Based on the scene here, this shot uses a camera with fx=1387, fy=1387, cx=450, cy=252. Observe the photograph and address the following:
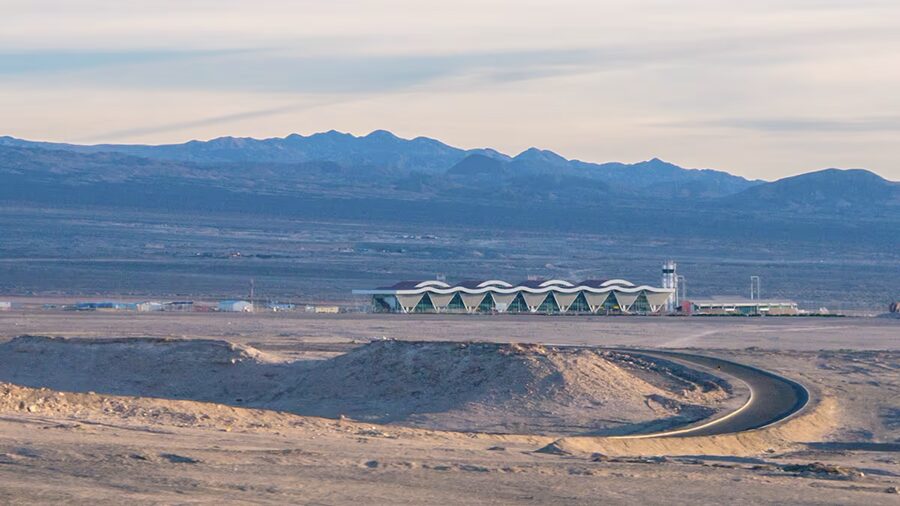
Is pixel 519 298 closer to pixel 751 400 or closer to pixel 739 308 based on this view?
pixel 739 308

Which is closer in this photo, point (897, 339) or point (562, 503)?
point (562, 503)

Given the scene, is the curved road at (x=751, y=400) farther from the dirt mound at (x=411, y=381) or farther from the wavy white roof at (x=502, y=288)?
the wavy white roof at (x=502, y=288)

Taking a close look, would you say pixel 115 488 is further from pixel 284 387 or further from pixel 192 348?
pixel 192 348

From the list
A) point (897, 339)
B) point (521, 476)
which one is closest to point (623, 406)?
point (521, 476)

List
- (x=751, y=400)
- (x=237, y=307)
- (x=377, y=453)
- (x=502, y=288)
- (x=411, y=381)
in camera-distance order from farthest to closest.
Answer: (x=502, y=288)
(x=237, y=307)
(x=411, y=381)
(x=751, y=400)
(x=377, y=453)

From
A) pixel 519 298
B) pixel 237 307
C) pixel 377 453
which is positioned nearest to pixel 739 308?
pixel 519 298

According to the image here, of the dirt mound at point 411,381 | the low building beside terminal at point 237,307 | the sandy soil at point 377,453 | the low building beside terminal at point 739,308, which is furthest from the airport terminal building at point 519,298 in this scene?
the sandy soil at point 377,453
